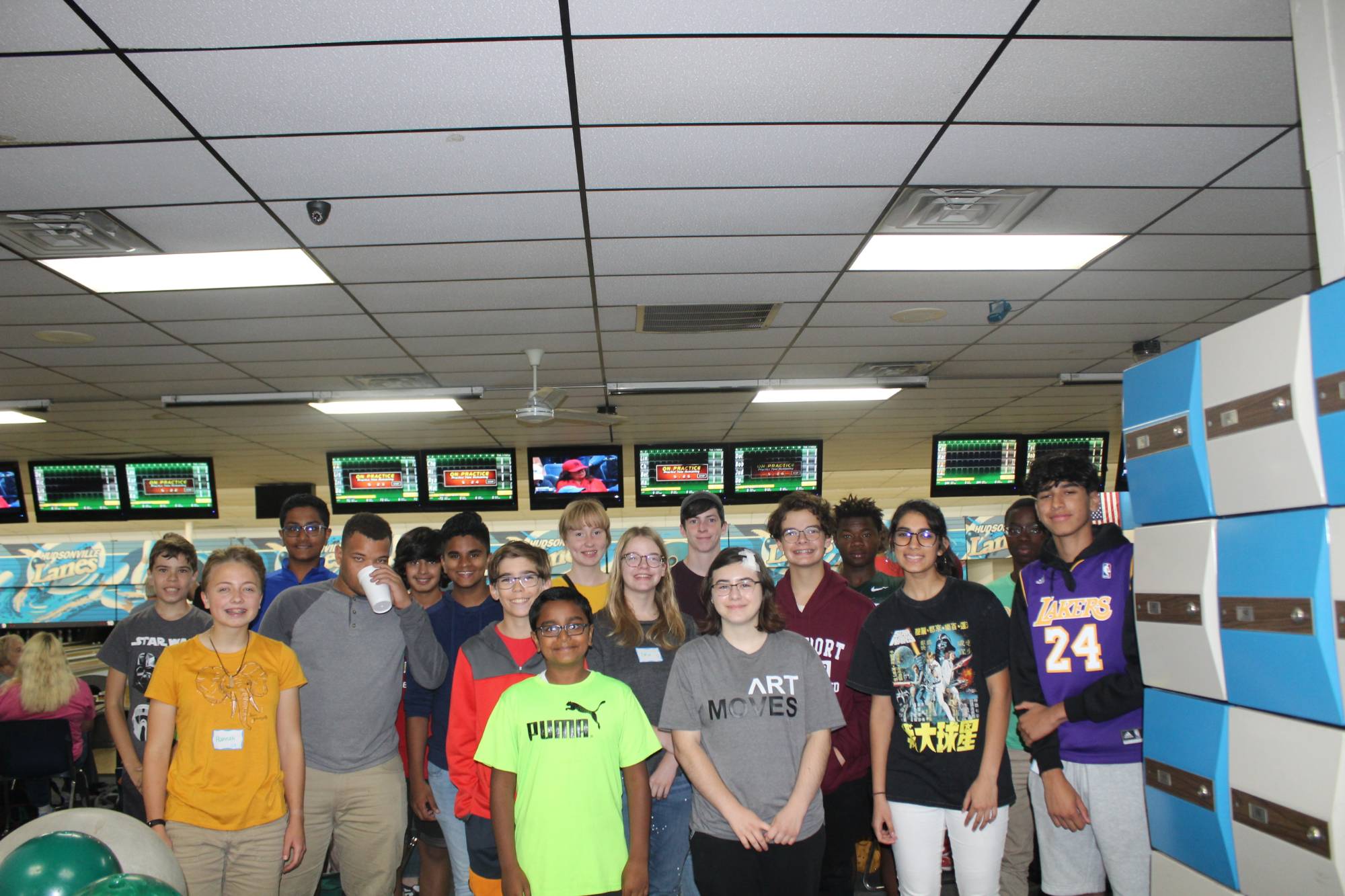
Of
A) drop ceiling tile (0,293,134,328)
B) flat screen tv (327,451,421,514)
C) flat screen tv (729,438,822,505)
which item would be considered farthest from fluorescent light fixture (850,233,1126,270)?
flat screen tv (327,451,421,514)

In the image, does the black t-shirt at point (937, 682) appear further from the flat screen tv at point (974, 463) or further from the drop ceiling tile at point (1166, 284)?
the flat screen tv at point (974, 463)

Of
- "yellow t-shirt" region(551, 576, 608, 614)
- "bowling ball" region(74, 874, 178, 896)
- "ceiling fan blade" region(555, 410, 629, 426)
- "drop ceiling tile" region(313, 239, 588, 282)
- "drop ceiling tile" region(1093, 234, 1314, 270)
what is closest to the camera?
"bowling ball" region(74, 874, 178, 896)

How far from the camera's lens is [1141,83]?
103 inches

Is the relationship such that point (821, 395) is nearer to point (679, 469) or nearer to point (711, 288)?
point (679, 469)

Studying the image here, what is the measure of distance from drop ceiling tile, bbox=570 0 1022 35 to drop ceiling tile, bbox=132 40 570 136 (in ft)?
0.66

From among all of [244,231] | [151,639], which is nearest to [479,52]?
[244,231]

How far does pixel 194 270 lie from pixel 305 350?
1.43 metres

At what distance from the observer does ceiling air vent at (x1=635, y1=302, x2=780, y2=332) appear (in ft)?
15.4

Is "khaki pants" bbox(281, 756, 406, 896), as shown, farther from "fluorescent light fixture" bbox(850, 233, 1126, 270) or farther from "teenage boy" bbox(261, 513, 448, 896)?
"fluorescent light fixture" bbox(850, 233, 1126, 270)

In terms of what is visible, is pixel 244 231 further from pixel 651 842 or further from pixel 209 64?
pixel 651 842

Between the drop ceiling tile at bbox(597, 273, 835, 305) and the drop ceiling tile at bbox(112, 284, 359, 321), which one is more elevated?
the drop ceiling tile at bbox(112, 284, 359, 321)

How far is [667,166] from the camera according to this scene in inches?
122

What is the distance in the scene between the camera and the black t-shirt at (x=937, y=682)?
2.64m

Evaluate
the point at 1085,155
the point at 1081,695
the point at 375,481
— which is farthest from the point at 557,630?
the point at 375,481
